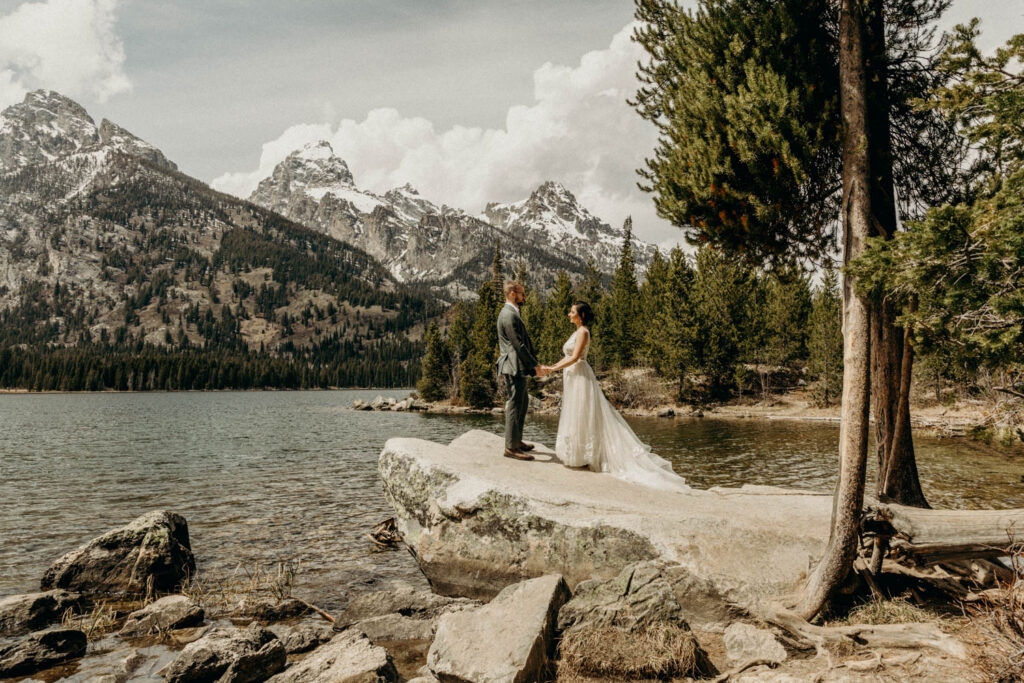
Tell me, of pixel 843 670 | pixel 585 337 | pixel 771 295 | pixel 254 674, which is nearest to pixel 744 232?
pixel 585 337

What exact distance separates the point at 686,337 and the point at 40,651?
62519 millimetres

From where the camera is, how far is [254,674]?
7.15 metres

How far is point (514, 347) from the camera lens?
36.2 feet

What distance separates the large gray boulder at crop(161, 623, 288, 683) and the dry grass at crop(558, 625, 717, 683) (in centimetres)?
395

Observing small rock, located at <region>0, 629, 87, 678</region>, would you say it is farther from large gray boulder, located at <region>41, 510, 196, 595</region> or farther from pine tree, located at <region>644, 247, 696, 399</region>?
pine tree, located at <region>644, 247, 696, 399</region>

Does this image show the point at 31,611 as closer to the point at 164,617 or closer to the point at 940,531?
the point at 164,617

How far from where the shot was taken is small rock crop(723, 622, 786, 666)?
6180mm

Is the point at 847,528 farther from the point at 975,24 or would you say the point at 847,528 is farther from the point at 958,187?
the point at 975,24

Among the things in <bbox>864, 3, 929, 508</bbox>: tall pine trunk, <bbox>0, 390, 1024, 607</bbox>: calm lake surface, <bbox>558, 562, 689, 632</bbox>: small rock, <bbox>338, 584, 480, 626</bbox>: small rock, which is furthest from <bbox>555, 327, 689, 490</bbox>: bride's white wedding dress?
<bbox>0, 390, 1024, 607</bbox>: calm lake surface

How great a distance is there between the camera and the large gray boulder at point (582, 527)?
7492mm

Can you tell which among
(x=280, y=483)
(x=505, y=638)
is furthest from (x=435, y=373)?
(x=505, y=638)

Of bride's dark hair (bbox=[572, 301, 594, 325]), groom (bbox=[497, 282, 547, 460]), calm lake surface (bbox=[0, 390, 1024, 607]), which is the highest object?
bride's dark hair (bbox=[572, 301, 594, 325])

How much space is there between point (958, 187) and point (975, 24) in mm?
2547

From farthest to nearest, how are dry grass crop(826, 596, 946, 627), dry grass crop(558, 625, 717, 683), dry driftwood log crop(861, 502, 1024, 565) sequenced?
dry driftwood log crop(861, 502, 1024, 565)
dry grass crop(826, 596, 946, 627)
dry grass crop(558, 625, 717, 683)
